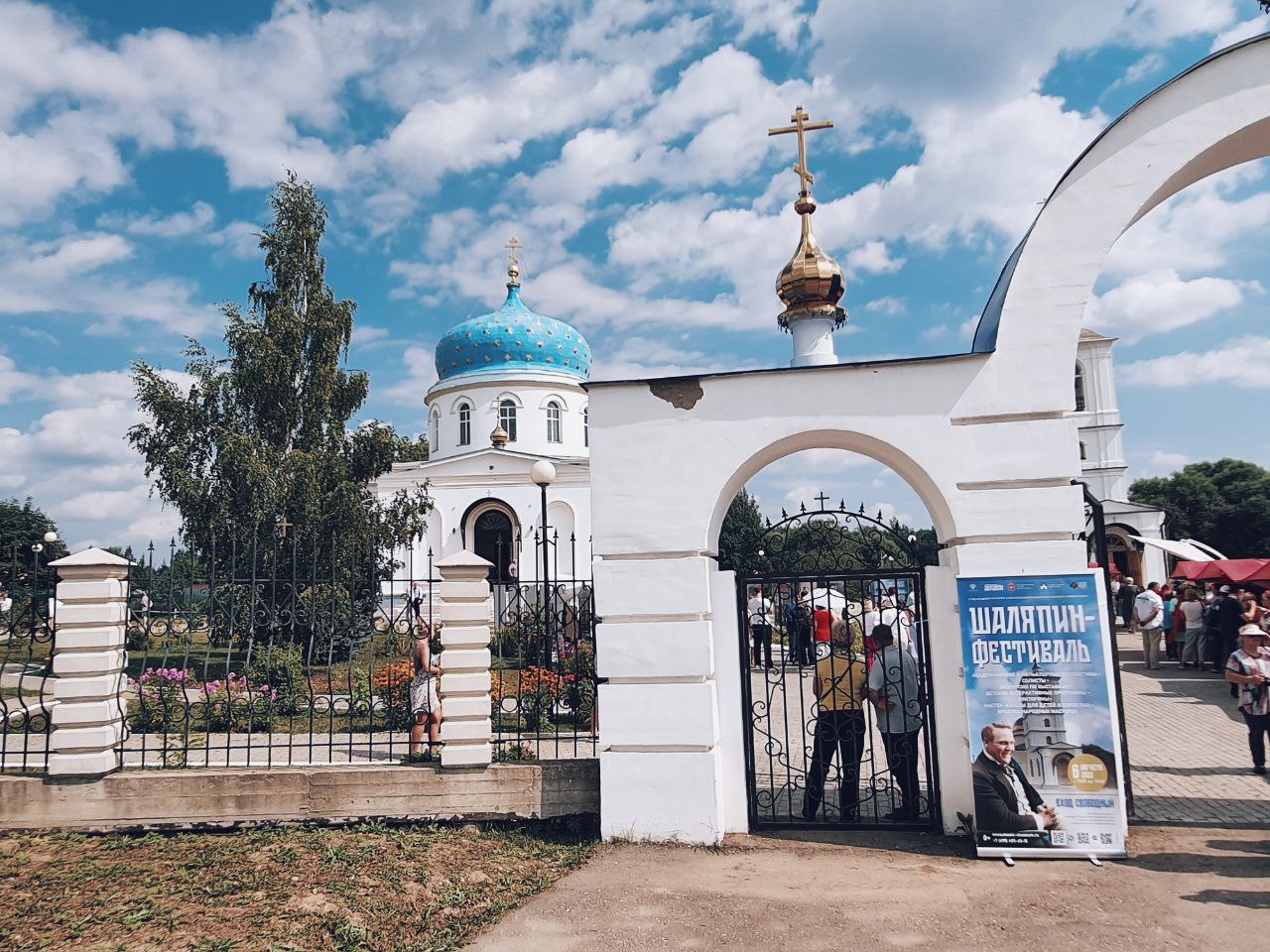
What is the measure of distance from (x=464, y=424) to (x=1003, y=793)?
98.8 feet

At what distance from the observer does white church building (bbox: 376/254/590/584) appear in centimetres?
3038

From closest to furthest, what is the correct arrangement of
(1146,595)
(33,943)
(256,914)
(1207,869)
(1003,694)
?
(33,943) → (256,914) → (1207,869) → (1003,694) → (1146,595)

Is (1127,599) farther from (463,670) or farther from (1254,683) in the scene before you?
(463,670)

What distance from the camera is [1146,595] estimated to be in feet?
48.8

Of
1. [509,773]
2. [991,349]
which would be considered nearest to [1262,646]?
[991,349]

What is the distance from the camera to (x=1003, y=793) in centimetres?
566

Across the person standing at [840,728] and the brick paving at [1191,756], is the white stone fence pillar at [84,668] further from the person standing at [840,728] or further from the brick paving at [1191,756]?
the brick paving at [1191,756]

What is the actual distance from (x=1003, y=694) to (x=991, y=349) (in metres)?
2.41

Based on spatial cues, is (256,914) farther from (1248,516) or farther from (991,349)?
(1248,516)

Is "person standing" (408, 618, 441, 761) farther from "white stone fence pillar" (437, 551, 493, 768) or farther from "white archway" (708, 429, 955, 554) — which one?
"white archway" (708, 429, 955, 554)

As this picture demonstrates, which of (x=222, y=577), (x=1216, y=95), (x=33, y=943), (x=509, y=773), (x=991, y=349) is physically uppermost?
(x=1216, y=95)

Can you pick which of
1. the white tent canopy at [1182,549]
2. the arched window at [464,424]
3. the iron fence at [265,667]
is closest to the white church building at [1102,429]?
the white tent canopy at [1182,549]

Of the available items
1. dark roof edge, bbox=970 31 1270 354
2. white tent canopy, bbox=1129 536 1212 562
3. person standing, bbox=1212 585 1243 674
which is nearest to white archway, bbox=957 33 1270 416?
dark roof edge, bbox=970 31 1270 354

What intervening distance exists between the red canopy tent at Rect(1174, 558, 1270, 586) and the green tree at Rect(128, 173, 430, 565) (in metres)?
16.7
